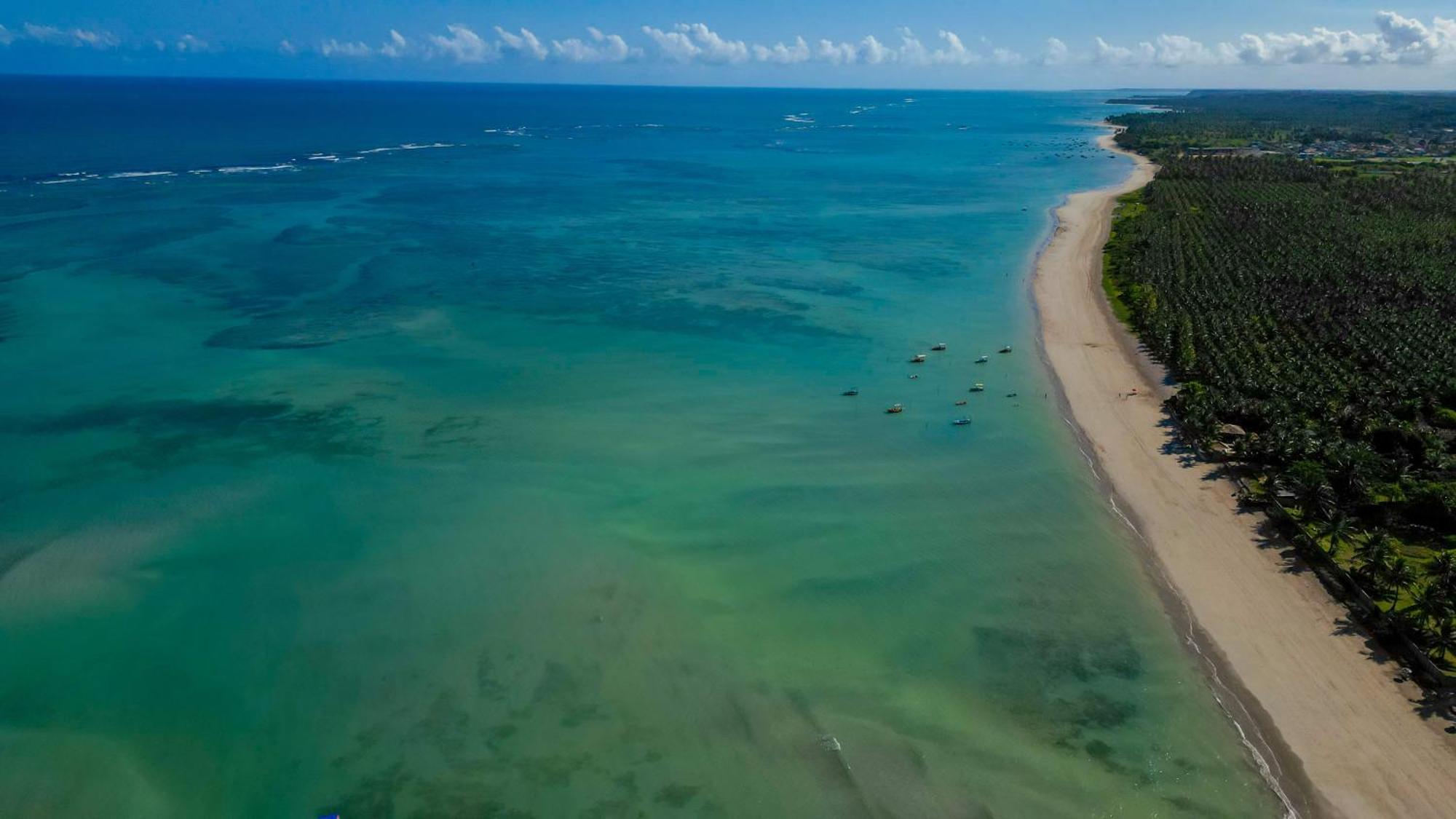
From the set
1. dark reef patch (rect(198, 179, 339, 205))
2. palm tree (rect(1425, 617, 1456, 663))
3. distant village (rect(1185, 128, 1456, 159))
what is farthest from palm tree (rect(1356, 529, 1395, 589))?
distant village (rect(1185, 128, 1456, 159))

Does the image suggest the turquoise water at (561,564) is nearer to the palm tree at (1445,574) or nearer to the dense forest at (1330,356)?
the dense forest at (1330,356)

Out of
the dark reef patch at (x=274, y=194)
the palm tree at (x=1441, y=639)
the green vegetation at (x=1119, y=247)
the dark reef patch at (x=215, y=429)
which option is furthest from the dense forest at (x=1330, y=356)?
the dark reef patch at (x=274, y=194)

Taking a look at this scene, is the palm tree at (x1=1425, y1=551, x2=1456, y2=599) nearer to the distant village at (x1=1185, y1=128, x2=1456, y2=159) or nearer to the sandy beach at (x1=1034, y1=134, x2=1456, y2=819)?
the sandy beach at (x1=1034, y1=134, x2=1456, y2=819)

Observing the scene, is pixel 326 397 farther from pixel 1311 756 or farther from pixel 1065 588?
pixel 1311 756

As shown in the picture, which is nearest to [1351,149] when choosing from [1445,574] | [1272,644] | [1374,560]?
[1374,560]

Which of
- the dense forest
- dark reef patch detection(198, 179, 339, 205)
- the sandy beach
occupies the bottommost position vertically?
the sandy beach

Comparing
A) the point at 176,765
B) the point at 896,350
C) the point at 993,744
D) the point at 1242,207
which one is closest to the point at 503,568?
the point at 176,765
